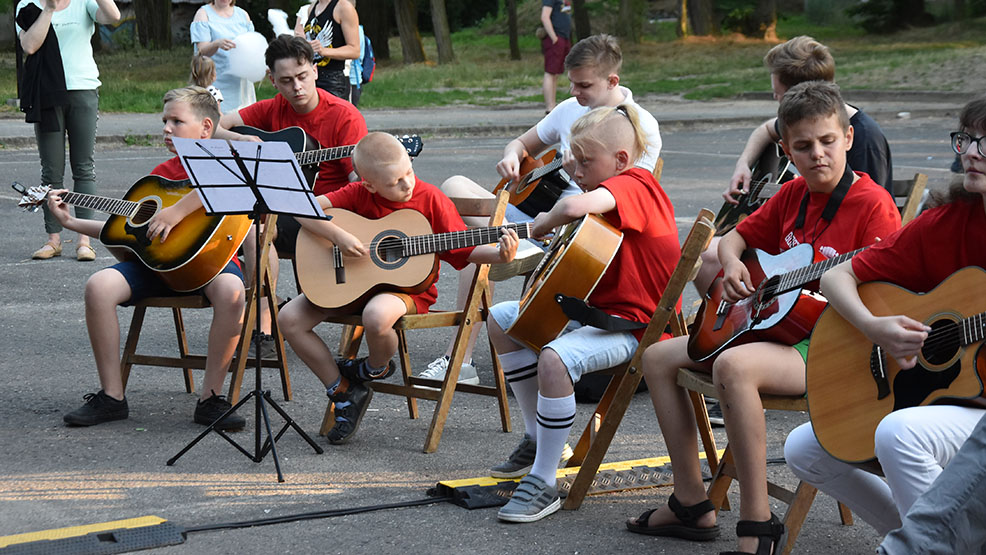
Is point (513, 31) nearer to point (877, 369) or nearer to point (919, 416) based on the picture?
point (877, 369)

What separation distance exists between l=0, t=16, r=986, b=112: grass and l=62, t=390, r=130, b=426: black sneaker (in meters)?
14.4

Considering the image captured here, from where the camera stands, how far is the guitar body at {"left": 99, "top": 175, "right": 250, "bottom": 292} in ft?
17.0

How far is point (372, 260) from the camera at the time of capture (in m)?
5.03

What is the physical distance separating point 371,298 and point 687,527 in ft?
5.62

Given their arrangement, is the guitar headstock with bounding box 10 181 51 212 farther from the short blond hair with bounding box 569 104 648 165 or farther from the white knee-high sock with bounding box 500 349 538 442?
the short blond hair with bounding box 569 104 648 165

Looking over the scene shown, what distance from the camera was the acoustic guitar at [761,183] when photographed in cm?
562

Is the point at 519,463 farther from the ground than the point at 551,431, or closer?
closer

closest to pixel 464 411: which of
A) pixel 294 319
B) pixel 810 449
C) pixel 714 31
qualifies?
pixel 294 319

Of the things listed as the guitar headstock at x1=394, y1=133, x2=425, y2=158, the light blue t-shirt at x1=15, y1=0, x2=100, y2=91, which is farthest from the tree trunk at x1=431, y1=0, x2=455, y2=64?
the guitar headstock at x1=394, y1=133, x2=425, y2=158

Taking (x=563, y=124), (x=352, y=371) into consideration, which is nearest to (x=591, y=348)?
(x=352, y=371)

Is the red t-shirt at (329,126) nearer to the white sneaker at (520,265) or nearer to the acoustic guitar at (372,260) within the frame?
the white sneaker at (520,265)

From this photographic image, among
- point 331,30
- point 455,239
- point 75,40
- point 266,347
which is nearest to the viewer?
point 455,239

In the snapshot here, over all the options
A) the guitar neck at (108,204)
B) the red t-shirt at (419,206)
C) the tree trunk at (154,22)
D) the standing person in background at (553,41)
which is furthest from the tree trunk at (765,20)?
the guitar neck at (108,204)

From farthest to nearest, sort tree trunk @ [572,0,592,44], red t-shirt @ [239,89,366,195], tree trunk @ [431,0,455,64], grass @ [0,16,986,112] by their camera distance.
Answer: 1. tree trunk @ [572,0,592,44]
2. tree trunk @ [431,0,455,64]
3. grass @ [0,16,986,112]
4. red t-shirt @ [239,89,366,195]
